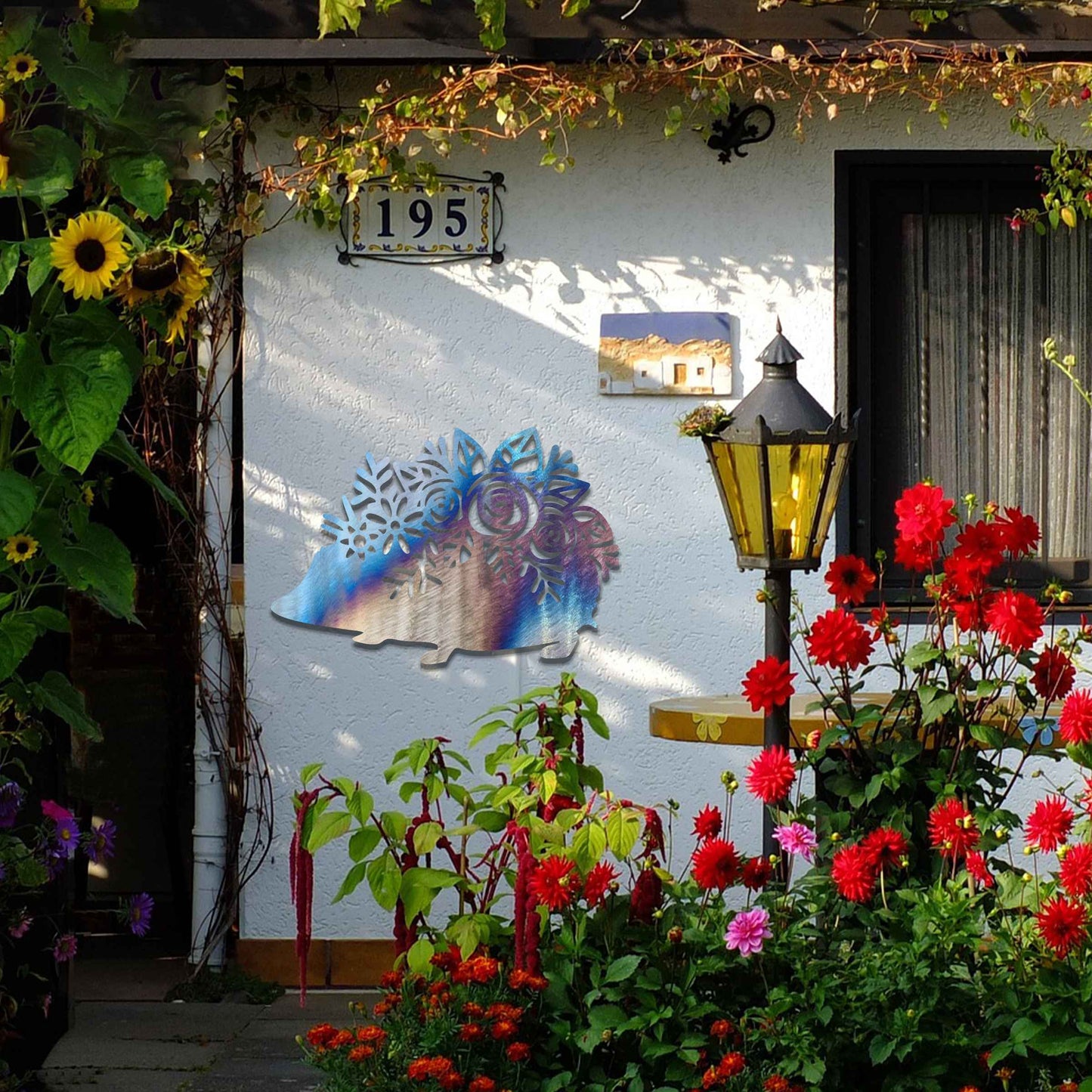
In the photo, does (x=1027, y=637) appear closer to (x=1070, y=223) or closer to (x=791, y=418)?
(x=791, y=418)

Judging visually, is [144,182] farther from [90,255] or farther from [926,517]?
[926,517]

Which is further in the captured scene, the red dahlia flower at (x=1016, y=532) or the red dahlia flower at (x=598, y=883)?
the red dahlia flower at (x=1016, y=532)

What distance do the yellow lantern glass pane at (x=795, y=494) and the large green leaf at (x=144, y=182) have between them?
128cm

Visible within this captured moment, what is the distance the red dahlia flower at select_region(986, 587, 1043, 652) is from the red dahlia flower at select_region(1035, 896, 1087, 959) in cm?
46

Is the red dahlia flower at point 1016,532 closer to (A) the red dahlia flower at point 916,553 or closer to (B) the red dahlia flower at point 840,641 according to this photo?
(A) the red dahlia flower at point 916,553

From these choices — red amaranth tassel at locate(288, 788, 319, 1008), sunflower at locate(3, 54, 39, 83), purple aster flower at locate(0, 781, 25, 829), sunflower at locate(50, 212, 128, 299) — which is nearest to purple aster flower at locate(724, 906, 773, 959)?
red amaranth tassel at locate(288, 788, 319, 1008)

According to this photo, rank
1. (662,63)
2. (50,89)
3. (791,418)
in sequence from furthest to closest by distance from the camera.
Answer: (662,63) → (50,89) → (791,418)

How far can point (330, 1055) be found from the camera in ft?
9.09

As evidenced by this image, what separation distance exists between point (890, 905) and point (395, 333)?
2.99 meters

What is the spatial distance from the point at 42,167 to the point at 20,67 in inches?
7.7

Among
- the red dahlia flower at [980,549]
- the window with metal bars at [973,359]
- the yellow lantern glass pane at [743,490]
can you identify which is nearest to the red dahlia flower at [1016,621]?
the red dahlia flower at [980,549]

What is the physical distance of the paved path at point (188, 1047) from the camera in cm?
439

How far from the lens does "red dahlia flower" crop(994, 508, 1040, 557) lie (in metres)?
3.00

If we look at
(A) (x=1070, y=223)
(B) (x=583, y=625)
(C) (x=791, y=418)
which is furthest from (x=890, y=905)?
(A) (x=1070, y=223)
